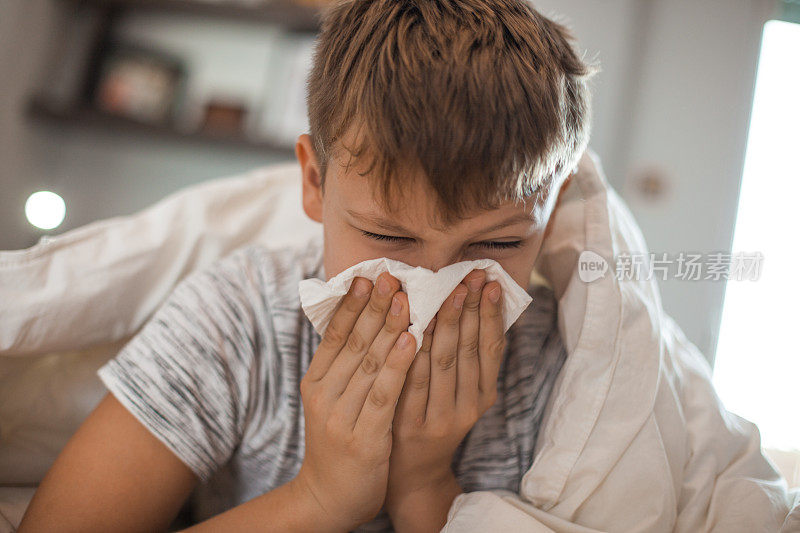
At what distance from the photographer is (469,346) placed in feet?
2.31

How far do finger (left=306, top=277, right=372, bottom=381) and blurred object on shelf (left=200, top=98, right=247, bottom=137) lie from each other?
53.0 inches

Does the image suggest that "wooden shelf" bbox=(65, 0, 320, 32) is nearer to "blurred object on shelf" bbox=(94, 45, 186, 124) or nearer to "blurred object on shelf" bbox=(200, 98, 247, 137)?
"blurred object on shelf" bbox=(94, 45, 186, 124)

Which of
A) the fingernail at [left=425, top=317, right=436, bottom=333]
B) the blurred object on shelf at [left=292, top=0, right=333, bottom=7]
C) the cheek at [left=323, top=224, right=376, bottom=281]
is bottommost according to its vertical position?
the fingernail at [left=425, top=317, right=436, bottom=333]

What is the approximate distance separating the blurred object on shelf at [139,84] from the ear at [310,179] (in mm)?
1230

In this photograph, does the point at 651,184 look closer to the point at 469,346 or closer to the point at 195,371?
the point at 469,346

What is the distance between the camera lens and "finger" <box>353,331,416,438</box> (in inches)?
26.0

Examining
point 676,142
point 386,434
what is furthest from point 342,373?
point 676,142

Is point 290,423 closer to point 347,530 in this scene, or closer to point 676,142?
point 347,530

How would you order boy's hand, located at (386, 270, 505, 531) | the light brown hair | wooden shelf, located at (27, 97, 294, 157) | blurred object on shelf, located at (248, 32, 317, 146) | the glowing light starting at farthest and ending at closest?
blurred object on shelf, located at (248, 32, 317, 146)
wooden shelf, located at (27, 97, 294, 157)
the glowing light
boy's hand, located at (386, 270, 505, 531)
the light brown hair

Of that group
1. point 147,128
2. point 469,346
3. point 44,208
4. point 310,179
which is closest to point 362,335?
point 469,346

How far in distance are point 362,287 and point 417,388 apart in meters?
0.14

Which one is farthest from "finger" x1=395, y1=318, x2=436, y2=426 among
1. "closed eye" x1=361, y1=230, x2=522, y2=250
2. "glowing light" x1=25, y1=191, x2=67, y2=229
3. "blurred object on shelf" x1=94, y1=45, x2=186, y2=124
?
"blurred object on shelf" x1=94, y1=45, x2=186, y2=124

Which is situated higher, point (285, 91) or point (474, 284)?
point (285, 91)

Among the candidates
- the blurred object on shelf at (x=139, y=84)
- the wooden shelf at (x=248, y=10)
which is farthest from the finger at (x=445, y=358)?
the blurred object on shelf at (x=139, y=84)
